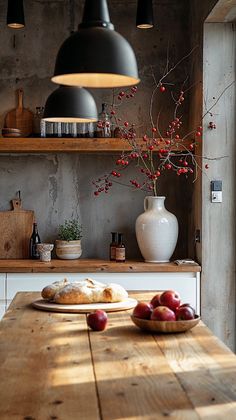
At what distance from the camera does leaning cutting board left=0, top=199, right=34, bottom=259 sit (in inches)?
214

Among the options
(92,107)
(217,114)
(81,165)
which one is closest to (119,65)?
A: (92,107)

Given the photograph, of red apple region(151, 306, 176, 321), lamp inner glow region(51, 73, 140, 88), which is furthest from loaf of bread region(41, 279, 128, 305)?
lamp inner glow region(51, 73, 140, 88)

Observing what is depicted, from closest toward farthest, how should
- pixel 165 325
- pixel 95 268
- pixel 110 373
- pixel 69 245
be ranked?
pixel 110 373 → pixel 165 325 → pixel 95 268 → pixel 69 245

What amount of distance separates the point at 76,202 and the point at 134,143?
0.75 m

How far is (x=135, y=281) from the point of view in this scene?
16.1ft

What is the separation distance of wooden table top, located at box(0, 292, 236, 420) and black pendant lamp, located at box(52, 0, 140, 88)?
2.97 feet

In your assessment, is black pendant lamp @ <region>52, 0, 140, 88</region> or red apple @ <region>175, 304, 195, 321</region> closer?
black pendant lamp @ <region>52, 0, 140, 88</region>

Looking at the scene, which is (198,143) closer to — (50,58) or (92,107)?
(50,58)

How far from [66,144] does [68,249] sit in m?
0.77

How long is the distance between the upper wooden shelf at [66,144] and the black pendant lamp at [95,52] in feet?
8.69

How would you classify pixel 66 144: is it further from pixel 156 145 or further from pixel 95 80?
pixel 95 80

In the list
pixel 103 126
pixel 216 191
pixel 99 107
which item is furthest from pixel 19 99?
pixel 216 191

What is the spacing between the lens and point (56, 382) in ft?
6.65

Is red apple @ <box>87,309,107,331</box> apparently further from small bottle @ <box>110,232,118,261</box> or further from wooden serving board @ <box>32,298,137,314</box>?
small bottle @ <box>110,232,118,261</box>
